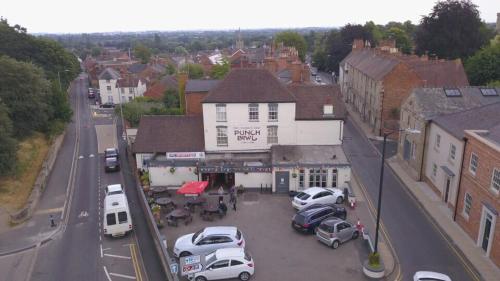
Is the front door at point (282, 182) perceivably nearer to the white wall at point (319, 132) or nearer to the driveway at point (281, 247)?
the driveway at point (281, 247)

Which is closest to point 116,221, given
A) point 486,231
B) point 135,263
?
point 135,263

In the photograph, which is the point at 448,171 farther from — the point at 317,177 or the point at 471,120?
the point at 317,177

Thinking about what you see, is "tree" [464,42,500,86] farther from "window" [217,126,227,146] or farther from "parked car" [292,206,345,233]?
"parked car" [292,206,345,233]

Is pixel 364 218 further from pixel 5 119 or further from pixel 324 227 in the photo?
pixel 5 119

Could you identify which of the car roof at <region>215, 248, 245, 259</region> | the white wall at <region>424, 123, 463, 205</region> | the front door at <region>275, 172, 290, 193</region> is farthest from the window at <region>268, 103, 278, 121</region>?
the car roof at <region>215, 248, 245, 259</region>

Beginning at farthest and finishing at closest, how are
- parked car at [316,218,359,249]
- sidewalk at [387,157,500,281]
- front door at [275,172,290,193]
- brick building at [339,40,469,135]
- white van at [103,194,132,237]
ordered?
brick building at [339,40,469,135] < front door at [275,172,290,193] < white van at [103,194,132,237] < parked car at [316,218,359,249] < sidewalk at [387,157,500,281]

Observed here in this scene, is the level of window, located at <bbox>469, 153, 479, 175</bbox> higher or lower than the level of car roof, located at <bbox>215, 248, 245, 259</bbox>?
higher

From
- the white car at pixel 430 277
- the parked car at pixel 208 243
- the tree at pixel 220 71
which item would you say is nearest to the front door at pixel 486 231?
the white car at pixel 430 277
